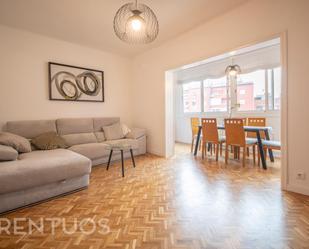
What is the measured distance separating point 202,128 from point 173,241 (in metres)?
2.83

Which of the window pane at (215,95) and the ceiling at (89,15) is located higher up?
the ceiling at (89,15)

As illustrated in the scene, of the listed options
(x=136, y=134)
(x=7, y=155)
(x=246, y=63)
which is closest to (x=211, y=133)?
(x=136, y=134)

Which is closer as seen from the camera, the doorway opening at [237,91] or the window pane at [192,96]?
the doorway opening at [237,91]

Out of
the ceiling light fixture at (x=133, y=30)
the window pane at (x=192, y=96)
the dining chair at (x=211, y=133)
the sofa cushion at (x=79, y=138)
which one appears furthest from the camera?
the window pane at (x=192, y=96)

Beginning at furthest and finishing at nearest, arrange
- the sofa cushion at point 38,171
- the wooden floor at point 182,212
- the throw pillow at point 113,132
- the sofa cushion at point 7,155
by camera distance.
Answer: the throw pillow at point 113,132
the sofa cushion at point 7,155
the sofa cushion at point 38,171
the wooden floor at point 182,212

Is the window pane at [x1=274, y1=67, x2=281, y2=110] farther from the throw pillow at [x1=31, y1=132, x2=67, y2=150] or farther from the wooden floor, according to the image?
Answer: the throw pillow at [x1=31, y1=132, x2=67, y2=150]

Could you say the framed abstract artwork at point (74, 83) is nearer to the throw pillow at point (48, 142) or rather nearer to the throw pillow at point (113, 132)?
the throw pillow at point (113, 132)

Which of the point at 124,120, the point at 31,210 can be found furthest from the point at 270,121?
the point at 31,210

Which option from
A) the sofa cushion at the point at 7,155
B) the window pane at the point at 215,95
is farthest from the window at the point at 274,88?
the sofa cushion at the point at 7,155

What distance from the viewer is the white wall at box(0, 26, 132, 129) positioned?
3.14 metres

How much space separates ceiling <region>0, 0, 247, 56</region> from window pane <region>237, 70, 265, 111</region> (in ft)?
7.44

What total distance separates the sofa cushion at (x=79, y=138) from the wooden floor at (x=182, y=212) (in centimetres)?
111

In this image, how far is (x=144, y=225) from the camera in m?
1.57

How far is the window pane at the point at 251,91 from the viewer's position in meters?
4.25
